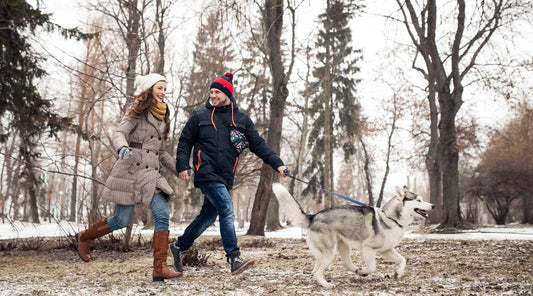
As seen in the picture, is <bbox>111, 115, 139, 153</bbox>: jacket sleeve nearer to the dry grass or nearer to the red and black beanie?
the red and black beanie

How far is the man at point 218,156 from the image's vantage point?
16.0 ft

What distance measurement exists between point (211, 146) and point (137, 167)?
82 centimetres

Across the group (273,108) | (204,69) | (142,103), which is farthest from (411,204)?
(204,69)

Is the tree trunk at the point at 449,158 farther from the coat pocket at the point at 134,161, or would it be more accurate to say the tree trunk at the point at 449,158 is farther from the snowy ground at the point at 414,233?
the coat pocket at the point at 134,161

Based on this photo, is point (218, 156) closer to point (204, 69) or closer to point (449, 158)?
point (449, 158)

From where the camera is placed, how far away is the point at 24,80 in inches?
396

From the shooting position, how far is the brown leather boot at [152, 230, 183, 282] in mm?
4688

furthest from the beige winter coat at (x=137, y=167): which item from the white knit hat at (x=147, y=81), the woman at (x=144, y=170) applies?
the white knit hat at (x=147, y=81)

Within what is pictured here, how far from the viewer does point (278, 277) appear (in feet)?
17.2

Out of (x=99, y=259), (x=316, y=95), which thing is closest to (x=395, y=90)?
(x=316, y=95)

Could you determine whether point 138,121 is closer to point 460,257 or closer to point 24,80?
point 460,257

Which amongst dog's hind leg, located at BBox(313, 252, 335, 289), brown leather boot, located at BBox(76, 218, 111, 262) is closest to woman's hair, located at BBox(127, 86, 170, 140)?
brown leather boot, located at BBox(76, 218, 111, 262)

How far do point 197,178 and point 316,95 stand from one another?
26.4 metres

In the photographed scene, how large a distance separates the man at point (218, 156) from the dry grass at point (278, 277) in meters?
0.48
